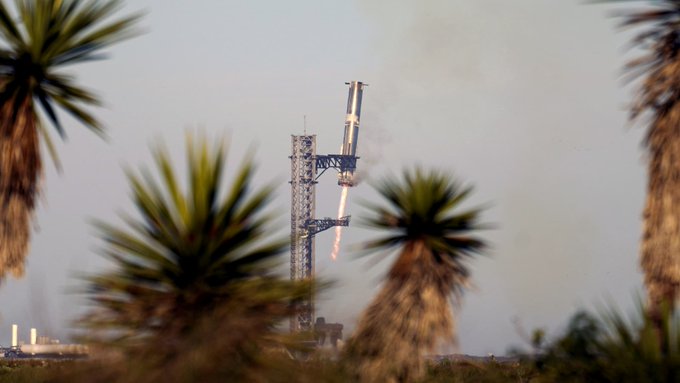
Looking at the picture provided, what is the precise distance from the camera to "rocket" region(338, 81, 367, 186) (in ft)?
519

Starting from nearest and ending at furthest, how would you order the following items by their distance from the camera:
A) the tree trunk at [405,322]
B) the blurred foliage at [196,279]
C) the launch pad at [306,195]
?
the blurred foliage at [196,279] < the tree trunk at [405,322] < the launch pad at [306,195]

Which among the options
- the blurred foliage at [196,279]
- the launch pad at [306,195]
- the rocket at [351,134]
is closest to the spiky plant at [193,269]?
the blurred foliage at [196,279]

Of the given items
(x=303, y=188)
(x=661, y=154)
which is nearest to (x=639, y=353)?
(x=661, y=154)

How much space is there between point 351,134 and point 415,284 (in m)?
139

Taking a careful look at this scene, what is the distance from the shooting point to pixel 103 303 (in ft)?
49.3

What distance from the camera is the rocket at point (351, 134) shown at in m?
158

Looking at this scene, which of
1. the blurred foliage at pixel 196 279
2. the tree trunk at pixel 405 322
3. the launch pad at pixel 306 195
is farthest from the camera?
the launch pad at pixel 306 195

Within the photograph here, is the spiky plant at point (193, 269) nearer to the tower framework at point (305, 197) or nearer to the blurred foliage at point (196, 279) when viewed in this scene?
the blurred foliage at point (196, 279)

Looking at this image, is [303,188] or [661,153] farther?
[303,188]

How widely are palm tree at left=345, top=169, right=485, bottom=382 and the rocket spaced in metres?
134

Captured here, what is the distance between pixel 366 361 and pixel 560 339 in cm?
354

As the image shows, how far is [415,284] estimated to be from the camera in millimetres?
22250

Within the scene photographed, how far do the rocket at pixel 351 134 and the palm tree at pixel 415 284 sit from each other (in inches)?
5270

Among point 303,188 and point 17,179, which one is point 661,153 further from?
point 303,188
